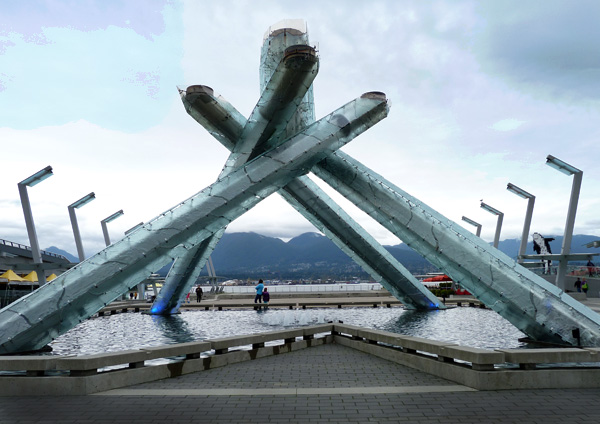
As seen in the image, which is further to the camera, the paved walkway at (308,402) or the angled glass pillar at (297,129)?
the angled glass pillar at (297,129)

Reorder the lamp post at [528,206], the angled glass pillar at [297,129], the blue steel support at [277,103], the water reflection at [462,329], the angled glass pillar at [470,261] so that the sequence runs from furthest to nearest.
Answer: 1. the lamp post at [528,206]
2. the angled glass pillar at [297,129]
3. the blue steel support at [277,103]
4. the water reflection at [462,329]
5. the angled glass pillar at [470,261]

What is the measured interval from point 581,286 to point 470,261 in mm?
33473

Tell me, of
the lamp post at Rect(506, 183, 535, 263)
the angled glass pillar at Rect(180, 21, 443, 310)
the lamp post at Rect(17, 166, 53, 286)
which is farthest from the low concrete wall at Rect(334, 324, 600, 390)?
the lamp post at Rect(506, 183, 535, 263)

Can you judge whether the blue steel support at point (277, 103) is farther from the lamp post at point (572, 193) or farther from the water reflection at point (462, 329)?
the lamp post at point (572, 193)

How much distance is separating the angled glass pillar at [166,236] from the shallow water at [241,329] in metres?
1.29

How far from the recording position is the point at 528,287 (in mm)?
14938

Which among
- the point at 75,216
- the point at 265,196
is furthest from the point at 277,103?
the point at 75,216

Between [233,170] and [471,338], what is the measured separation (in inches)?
443

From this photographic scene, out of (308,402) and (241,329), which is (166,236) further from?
(308,402)

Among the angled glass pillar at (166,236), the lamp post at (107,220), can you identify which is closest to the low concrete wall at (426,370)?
the angled glass pillar at (166,236)

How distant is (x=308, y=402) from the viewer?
26.1 ft

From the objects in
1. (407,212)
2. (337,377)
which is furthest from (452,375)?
(407,212)

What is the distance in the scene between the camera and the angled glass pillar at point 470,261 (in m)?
14.3

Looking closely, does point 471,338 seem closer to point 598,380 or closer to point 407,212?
point 407,212
